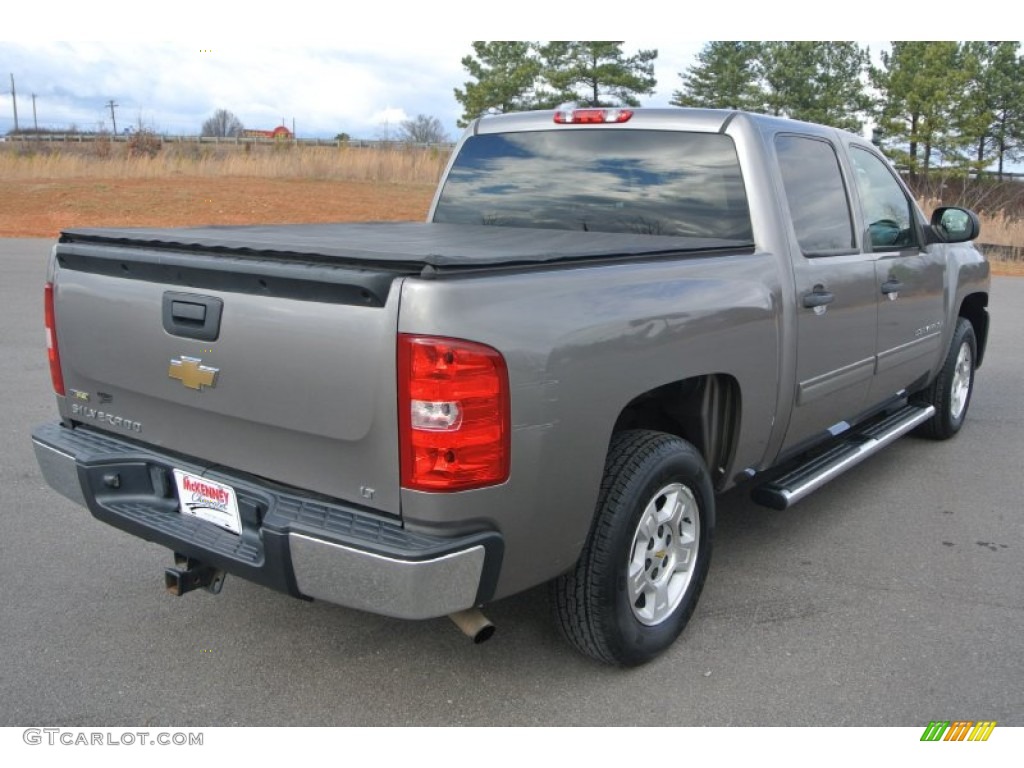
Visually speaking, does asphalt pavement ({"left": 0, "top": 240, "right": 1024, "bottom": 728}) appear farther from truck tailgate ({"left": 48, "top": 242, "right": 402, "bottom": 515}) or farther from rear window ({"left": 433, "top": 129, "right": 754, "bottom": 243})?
rear window ({"left": 433, "top": 129, "right": 754, "bottom": 243})

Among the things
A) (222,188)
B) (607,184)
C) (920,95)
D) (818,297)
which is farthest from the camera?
(920,95)

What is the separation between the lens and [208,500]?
2898mm

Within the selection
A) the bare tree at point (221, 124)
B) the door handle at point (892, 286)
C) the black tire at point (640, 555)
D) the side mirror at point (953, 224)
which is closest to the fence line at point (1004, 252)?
the side mirror at point (953, 224)

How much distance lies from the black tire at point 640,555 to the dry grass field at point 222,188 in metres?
17.3

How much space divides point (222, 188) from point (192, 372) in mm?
25795

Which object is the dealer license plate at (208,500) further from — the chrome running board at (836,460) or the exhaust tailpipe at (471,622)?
the chrome running board at (836,460)

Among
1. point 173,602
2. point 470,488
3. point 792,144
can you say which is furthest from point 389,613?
point 792,144

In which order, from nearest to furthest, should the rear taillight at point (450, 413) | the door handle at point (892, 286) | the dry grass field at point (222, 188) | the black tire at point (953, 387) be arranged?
the rear taillight at point (450, 413) → the door handle at point (892, 286) → the black tire at point (953, 387) → the dry grass field at point (222, 188)

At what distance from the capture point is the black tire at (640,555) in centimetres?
295

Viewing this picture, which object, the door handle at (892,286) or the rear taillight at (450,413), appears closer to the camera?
the rear taillight at (450,413)

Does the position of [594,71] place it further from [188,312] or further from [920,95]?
[188,312]

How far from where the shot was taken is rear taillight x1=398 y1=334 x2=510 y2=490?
7.82ft

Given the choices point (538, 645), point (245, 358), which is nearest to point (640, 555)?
point (538, 645)

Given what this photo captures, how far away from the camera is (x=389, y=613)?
2.47 metres
